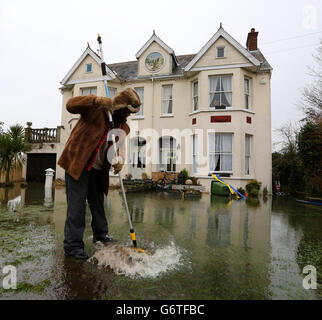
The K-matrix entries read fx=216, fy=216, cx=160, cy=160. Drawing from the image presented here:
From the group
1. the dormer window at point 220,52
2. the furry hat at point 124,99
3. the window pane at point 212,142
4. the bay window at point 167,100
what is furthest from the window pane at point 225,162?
the furry hat at point 124,99

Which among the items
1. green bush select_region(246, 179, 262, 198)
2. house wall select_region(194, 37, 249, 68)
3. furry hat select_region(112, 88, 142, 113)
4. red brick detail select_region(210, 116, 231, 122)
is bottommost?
green bush select_region(246, 179, 262, 198)

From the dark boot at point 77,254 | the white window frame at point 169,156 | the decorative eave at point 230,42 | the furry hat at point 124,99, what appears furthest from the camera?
the white window frame at point 169,156

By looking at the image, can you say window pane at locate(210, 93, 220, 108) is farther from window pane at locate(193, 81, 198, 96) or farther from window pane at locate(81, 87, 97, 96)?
window pane at locate(81, 87, 97, 96)

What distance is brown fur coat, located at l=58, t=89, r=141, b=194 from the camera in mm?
2633

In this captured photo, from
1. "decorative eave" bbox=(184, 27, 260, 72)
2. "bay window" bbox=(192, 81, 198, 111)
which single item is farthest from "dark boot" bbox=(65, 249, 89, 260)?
"decorative eave" bbox=(184, 27, 260, 72)

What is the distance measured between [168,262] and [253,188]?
9988 millimetres

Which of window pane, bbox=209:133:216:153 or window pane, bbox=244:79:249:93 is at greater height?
window pane, bbox=244:79:249:93

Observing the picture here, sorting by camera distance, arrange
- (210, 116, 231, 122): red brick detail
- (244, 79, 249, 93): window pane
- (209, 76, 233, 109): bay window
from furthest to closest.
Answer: (244, 79, 249, 93): window pane < (209, 76, 233, 109): bay window < (210, 116, 231, 122): red brick detail

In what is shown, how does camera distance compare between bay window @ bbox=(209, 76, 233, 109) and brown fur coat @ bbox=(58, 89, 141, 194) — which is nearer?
brown fur coat @ bbox=(58, 89, 141, 194)

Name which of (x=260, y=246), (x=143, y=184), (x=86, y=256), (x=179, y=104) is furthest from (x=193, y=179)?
(x=86, y=256)

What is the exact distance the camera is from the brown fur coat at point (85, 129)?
263 cm

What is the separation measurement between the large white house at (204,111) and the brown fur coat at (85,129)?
9585 mm

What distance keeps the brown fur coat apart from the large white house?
9.58m

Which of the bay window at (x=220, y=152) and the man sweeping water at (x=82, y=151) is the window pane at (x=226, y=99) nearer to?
the bay window at (x=220, y=152)
